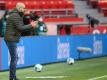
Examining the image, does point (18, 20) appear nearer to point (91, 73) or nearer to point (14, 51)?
point (14, 51)

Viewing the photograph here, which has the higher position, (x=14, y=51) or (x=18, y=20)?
(x=18, y=20)

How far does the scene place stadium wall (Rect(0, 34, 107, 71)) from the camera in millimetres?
16531

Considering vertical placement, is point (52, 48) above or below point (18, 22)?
below

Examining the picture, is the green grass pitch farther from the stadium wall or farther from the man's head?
the man's head

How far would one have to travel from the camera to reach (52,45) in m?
18.8

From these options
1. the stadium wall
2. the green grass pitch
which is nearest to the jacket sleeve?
the green grass pitch

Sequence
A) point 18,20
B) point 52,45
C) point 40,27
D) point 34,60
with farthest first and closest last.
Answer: point 40,27
point 52,45
point 34,60
point 18,20

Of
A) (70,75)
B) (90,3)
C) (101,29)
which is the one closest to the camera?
(70,75)

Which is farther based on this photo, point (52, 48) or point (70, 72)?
point (52, 48)

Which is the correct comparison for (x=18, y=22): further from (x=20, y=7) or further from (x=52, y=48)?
(x=52, y=48)

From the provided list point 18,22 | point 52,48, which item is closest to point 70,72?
point 52,48

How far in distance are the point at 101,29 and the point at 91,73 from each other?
12465 mm

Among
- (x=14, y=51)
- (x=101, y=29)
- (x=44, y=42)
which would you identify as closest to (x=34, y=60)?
(x=44, y=42)

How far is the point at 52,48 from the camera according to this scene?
61.4ft
